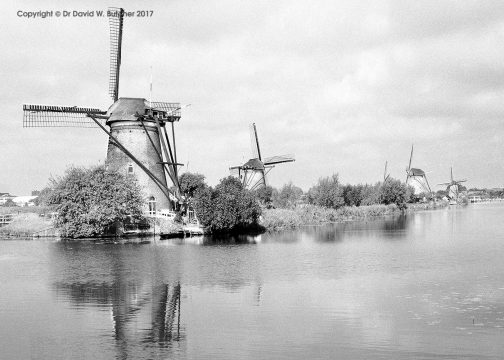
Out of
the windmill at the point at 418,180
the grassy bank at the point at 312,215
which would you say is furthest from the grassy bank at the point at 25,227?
the windmill at the point at 418,180

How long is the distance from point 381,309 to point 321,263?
31.4ft

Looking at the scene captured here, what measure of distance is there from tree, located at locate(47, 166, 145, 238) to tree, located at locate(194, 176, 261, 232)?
5.26 m

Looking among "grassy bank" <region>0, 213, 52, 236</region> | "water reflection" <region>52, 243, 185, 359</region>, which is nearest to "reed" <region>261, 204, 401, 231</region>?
"grassy bank" <region>0, 213, 52, 236</region>

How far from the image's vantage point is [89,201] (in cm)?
3869

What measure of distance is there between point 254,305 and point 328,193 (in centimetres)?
5022

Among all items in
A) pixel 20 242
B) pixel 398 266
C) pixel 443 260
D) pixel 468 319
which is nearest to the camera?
pixel 468 319

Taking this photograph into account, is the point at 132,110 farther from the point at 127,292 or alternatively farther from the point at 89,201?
the point at 127,292

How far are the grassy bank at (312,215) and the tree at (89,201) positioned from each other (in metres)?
14.0

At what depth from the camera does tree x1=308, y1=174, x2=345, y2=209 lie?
65.3 metres

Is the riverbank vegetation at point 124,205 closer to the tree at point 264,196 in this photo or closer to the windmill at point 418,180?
the tree at point 264,196

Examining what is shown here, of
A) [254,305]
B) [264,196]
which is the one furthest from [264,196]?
[254,305]

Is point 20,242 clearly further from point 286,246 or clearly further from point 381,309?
point 381,309

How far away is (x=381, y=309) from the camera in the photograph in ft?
49.6

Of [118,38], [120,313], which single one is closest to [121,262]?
[120,313]
